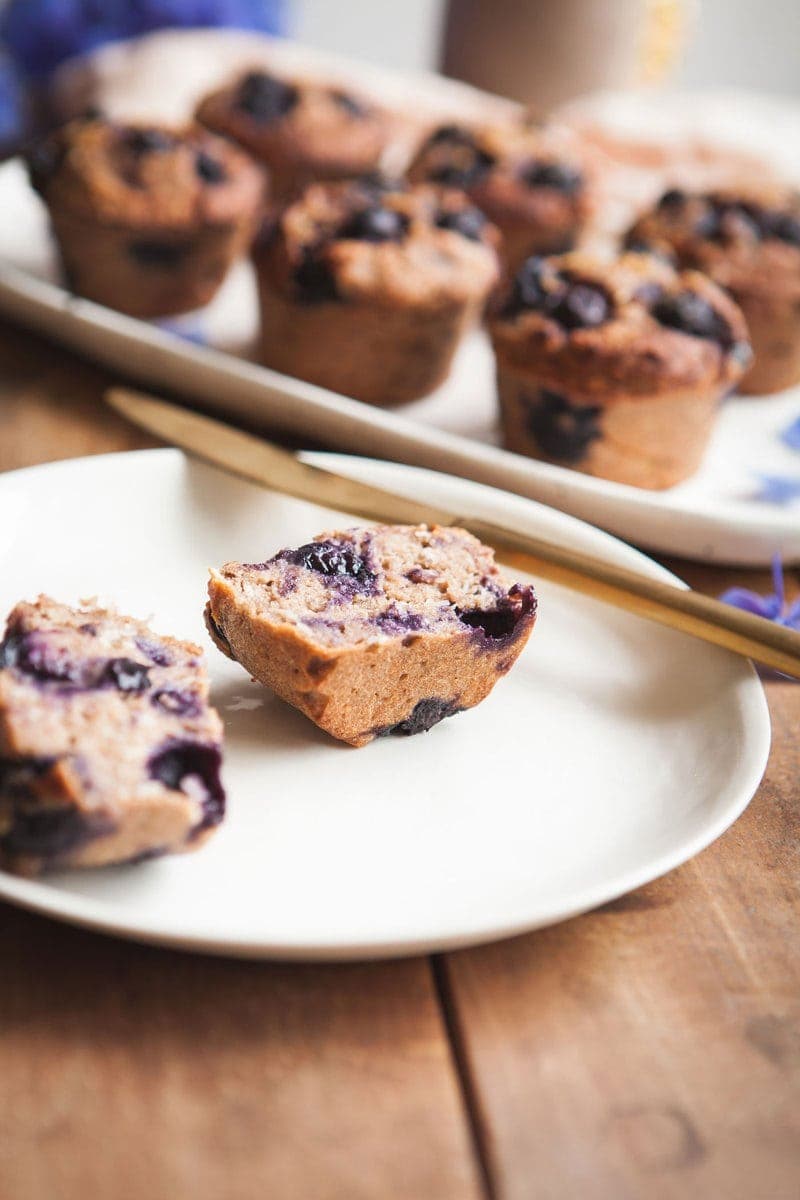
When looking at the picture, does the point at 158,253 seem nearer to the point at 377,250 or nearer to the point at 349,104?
the point at 377,250

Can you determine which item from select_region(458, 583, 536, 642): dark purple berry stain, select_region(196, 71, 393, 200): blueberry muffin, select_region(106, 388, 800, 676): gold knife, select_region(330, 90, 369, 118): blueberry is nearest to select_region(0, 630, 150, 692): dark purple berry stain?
select_region(458, 583, 536, 642): dark purple berry stain

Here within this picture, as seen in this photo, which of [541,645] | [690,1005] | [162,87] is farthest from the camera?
[162,87]

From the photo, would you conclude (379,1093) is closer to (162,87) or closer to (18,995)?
(18,995)

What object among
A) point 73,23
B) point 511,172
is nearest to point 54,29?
point 73,23

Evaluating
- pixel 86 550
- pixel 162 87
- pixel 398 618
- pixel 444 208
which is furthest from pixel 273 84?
pixel 398 618

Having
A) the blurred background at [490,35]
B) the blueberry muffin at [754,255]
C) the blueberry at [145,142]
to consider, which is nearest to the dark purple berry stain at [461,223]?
the blueberry muffin at [754,255]

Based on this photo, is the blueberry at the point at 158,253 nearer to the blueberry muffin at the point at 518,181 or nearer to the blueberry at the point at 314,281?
the blueberry at the point at 314,281
